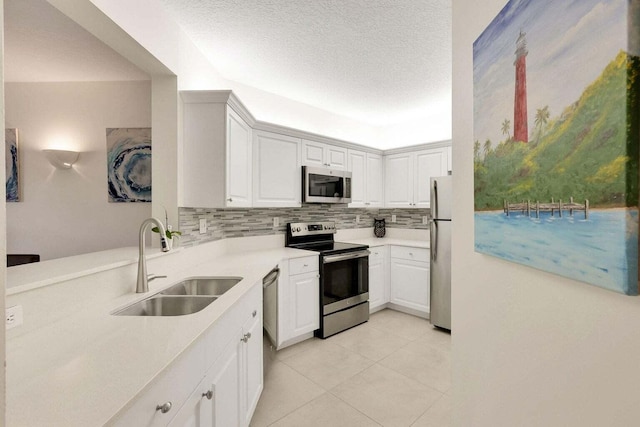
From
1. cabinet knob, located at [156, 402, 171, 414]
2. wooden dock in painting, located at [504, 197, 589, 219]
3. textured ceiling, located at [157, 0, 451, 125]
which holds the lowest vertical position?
cabinet knob, located at [156, 402, 171, 414]

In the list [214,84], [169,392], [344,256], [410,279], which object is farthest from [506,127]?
[410,279]

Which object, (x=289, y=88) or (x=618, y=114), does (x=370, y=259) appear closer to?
(x=289, y=88)

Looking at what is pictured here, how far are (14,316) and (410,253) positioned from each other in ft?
11.4

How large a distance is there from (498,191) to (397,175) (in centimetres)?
343

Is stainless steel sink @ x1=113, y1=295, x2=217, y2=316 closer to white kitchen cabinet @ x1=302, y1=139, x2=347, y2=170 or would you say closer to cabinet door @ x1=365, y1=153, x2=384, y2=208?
white kitchen cabinet @ x1=302, y1=139, x2=347, y2=170

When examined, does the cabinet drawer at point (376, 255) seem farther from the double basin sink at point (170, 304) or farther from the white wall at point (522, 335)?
the white wall at point (522, 335)

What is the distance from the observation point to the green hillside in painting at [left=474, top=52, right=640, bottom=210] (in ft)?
1.51

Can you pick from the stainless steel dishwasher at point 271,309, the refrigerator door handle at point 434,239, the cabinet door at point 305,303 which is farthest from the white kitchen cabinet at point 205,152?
the refrigerator door handle at point 434,239

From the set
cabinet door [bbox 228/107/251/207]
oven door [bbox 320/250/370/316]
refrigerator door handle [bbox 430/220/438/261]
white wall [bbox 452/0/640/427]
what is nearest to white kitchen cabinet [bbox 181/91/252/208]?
cabinet door [bbox 228/107/251/207]

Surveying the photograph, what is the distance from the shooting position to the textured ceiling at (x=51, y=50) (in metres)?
2.03

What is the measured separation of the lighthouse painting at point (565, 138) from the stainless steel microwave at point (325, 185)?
2518 millimetres

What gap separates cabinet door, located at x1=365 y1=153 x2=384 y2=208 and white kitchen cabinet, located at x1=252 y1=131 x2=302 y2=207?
1231mm

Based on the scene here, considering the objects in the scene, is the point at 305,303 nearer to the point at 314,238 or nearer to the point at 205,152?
the point at 314,238

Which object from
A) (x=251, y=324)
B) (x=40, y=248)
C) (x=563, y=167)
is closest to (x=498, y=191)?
(x=563, y=167)
